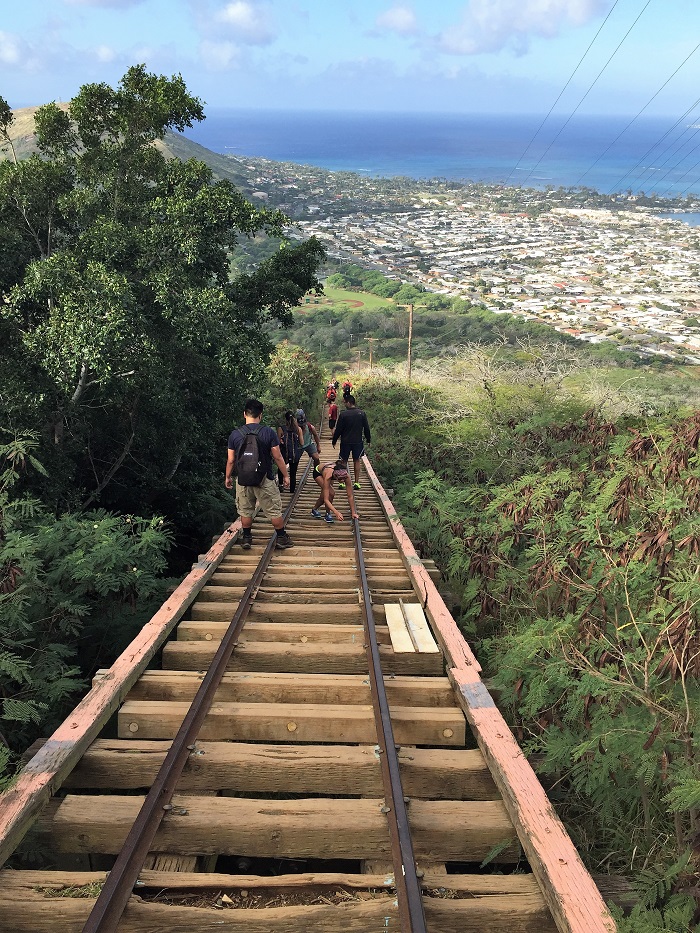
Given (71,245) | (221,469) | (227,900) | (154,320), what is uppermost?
(71,245)

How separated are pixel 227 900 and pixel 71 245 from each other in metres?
9.92

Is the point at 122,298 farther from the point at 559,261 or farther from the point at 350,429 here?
the point at 559,261

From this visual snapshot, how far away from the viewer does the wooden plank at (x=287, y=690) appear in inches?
176

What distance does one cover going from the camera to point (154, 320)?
9.94 m

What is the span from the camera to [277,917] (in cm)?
250

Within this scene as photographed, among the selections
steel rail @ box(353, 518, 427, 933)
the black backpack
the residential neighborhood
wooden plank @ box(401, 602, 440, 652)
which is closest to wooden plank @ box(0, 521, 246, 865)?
steel rail @ box(353, 518, 427, 933)

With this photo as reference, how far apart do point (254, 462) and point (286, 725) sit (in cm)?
414

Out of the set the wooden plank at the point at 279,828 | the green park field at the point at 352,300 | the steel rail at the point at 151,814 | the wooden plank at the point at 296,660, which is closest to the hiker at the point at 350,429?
the wooden plank at the point at 296,660

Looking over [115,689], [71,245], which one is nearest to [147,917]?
[115,689]

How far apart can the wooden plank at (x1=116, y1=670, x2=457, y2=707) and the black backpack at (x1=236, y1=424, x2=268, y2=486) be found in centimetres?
346

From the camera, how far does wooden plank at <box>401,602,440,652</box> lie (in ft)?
17.4

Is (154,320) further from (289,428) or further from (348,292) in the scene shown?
(348,292)

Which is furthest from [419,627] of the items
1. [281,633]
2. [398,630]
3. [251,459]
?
[251,459]

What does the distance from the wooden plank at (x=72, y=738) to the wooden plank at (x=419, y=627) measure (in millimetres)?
2073
